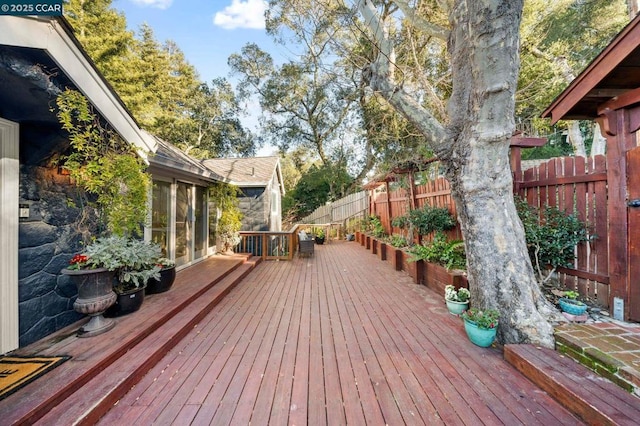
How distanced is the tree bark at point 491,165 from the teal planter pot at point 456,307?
1.43 feet

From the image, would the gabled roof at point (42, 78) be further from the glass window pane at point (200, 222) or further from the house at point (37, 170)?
the glass window pane at point (200, 222)

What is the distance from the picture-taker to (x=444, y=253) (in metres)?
4.25

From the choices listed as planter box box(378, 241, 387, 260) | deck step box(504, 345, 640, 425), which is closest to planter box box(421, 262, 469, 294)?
deck step box(504, 345, 640, 425)

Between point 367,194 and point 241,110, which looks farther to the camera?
point 241,110

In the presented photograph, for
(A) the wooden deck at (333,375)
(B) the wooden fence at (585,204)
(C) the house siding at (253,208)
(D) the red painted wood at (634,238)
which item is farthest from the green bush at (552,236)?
(C) the house siding at (253,208)

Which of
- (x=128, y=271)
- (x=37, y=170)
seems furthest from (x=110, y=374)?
(x=37, y=170)

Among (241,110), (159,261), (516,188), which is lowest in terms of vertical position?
(159,261)

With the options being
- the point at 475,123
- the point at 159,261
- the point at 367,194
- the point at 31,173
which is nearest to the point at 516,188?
the point at 475,123

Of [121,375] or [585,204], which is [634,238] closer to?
[585,204]

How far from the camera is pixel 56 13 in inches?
79.4

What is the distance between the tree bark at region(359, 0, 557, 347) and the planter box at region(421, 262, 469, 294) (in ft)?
2.65

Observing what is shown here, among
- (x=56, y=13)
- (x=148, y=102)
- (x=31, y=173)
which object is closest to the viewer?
(x=56, y=13)

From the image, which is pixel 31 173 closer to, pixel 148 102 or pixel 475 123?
pixel 475 123

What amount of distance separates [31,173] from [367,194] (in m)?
9.46
